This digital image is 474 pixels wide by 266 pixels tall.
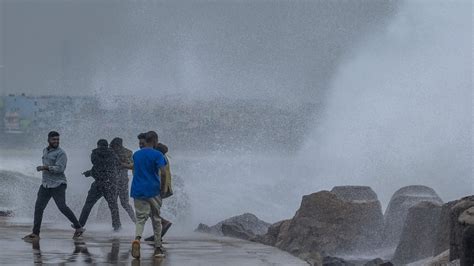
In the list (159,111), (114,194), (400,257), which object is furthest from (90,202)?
(159,111)

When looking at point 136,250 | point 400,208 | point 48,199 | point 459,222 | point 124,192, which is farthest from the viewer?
point 124,192

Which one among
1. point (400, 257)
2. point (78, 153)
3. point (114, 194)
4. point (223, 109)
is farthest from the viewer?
point (223, 109)

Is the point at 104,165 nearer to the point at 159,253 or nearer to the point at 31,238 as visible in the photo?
the point at 31,238

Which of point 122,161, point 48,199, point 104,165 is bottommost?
point 48,199

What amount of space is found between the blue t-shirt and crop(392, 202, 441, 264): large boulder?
3.34 m

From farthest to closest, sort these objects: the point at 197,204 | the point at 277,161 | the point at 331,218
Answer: the point at 277,161 < the point at 197,204 < the point at 331,218

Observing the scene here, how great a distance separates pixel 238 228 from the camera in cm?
1656

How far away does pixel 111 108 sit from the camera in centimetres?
4119

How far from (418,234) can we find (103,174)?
429 cm

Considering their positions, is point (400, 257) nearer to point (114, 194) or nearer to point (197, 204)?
point (114, 194)

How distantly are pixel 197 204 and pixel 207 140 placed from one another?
968 inches

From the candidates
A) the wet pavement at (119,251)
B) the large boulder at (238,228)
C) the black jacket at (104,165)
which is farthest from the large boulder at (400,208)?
the black jacket at (104,165)

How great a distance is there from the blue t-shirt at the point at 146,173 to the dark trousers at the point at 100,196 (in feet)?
11.0

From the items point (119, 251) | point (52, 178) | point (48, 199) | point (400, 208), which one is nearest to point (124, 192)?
point (48, 199)
